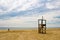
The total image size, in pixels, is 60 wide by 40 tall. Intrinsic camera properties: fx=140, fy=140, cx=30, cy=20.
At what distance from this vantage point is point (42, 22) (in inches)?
838

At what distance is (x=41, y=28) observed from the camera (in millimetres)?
21719

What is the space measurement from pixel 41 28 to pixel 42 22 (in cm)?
104
